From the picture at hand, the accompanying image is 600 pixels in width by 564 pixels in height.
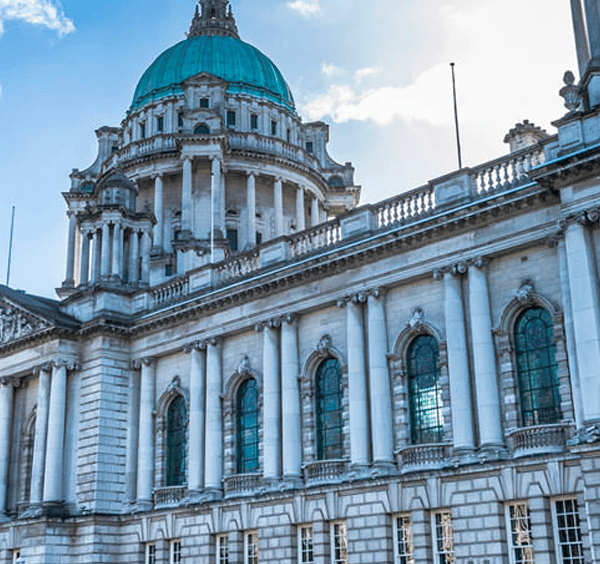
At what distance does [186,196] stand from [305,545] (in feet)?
102

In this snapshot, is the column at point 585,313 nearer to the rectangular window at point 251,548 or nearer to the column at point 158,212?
the rectangular window at point 251,548

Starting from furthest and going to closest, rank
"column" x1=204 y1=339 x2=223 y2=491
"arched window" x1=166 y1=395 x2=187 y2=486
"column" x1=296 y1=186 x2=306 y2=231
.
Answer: "column" x1=296 y1=186 x2=306 y2=231 → "arched window" x1=166 y1=395 x2=187 y2=486 → "column" x1=204 y1=339 x2=223 y2=491

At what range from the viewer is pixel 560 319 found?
88.7 ft

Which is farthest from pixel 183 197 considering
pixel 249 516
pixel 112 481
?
pixel 249 516

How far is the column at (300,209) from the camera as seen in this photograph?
61656 mm

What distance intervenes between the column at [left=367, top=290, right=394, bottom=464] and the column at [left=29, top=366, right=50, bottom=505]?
15.8 meters

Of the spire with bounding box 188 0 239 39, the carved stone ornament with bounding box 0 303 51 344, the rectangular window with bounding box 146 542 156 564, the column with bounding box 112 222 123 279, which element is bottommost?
the rectangular window with bounding box 146 542 156 564

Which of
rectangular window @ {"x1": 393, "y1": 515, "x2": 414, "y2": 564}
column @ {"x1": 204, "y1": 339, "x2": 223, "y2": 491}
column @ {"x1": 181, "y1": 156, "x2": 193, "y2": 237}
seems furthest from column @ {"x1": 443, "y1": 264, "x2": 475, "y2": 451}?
column @ {"x1": 181, "y1": 156, "x2": 193, "y2": 237}

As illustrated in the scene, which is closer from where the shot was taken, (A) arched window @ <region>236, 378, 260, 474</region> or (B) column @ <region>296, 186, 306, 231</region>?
(A) arched window @ <region>236, 378, 260, 474</region>

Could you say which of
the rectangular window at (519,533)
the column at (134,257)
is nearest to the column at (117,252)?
the column at (134,257)

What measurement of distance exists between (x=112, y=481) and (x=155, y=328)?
260 inches

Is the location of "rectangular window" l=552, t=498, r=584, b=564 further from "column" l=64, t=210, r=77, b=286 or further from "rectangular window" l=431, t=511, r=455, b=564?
"column" l=64, t=210, r=77, b=286

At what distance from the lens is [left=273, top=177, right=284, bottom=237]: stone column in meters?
60.2

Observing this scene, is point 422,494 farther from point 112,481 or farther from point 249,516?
point 112,481
